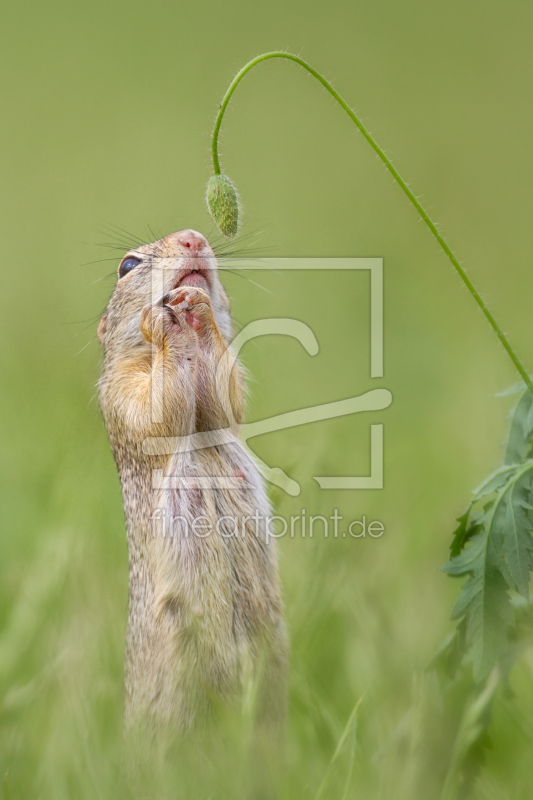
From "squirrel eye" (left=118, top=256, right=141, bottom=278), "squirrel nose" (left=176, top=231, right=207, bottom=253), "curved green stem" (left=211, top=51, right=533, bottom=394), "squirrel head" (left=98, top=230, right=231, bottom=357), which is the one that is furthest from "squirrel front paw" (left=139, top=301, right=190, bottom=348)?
"curved green stem" (left=211, top=51, right=533, bottom=394)

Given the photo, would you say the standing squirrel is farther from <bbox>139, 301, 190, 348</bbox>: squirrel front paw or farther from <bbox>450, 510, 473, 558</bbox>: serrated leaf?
<bbox>450, 510, 473, 558</bbox>: serrated leaf

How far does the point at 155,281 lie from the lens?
8.70 feet

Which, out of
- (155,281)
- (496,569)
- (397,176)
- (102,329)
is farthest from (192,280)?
(496,569)

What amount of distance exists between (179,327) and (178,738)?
3.63ft

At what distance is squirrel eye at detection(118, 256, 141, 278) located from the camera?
9.15 feet

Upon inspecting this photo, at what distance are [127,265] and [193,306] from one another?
1.55 feet

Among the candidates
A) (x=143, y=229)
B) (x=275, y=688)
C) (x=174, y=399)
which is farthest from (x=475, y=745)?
(x=143, y=229)

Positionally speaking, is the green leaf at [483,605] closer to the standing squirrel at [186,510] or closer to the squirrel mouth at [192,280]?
the standing squirrel at [186,510]

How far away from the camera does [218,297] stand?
272 centimetres

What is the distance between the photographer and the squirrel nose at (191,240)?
2.58 meters

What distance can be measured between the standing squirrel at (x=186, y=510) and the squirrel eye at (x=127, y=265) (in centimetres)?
5

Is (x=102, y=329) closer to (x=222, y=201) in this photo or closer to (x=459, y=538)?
(x=222, y=201)

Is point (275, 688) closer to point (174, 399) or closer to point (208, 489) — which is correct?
point (208, 489)

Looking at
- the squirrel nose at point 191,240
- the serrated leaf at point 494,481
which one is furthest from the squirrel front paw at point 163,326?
the serrated leaf at point 494,481
